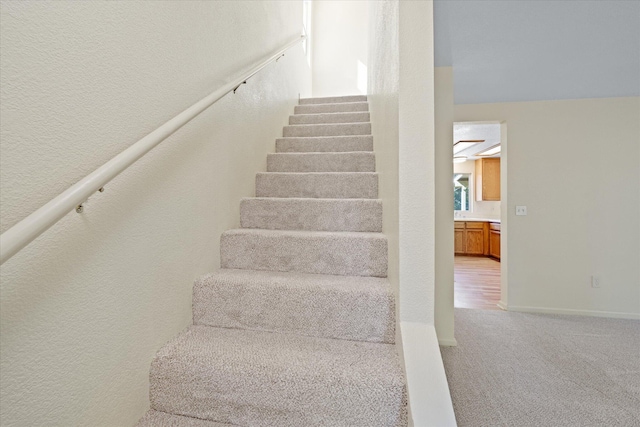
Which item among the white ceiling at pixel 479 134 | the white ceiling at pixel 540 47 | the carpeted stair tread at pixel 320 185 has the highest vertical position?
the white ceiling at pixel 540 47

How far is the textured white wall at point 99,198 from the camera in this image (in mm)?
646

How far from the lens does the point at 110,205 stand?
86 centimetres

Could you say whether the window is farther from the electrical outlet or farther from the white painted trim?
the white painted trim

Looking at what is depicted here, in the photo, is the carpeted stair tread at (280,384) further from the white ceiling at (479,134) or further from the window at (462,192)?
the window at (462,192)

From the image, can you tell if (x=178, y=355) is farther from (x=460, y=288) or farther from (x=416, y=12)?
(x=460, y=288)

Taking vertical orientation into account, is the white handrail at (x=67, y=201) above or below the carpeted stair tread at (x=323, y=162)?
below

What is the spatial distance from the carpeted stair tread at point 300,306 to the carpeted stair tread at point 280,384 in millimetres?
96

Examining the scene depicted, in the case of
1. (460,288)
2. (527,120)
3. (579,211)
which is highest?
(527,120)

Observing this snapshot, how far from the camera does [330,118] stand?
2998mm

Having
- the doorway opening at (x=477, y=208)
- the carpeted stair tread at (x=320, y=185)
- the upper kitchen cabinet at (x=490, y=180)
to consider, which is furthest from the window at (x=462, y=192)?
the carpeted stair tread at (x=320, y=185)

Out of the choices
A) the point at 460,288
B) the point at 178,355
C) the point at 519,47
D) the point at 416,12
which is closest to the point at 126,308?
the point at 178,355

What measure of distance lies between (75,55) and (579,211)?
4.27 m

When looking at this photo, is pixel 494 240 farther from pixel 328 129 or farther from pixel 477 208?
pixel 328 129

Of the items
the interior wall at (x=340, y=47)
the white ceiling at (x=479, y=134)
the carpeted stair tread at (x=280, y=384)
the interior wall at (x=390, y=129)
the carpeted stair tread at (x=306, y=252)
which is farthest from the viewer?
the interior wall at (x=340, y=47)
